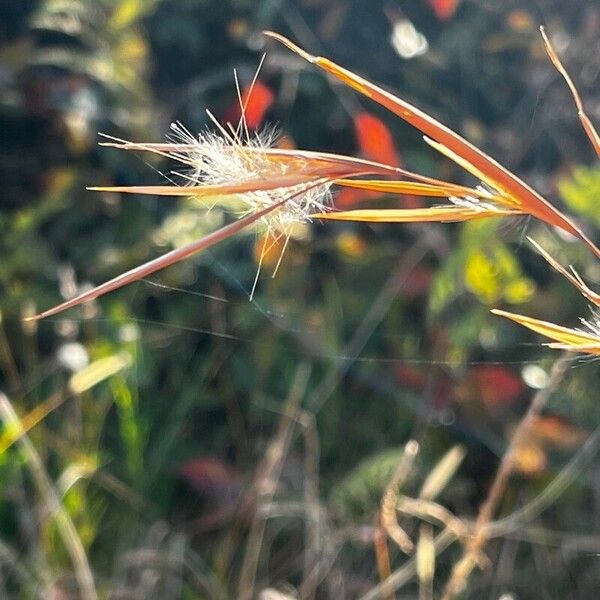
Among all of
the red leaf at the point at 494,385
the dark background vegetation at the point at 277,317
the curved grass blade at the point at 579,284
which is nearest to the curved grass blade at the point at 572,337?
the curved grass blade at the point at 579,284

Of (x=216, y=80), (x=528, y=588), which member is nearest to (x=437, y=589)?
(x=528, y=588)

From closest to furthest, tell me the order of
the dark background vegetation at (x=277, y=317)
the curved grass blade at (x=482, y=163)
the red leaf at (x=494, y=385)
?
the curved grass blade at (x=482, y=163)
the dark background vegetation at (x=277, y=317)
the red leaf at (x=494, y=385)

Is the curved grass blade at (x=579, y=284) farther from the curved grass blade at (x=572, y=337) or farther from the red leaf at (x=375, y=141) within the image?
the red leaf at (x=375, y=141)

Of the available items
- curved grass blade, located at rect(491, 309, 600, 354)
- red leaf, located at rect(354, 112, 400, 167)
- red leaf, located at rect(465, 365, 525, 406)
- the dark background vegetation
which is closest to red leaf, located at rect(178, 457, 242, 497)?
the dark background vegetation

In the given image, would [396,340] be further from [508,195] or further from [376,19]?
[508,195]

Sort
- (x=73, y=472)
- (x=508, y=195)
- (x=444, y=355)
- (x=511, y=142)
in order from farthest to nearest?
(x=511, y=142) → (x=444, y=355) → (x=73, y=472) → (x=508, y=195)

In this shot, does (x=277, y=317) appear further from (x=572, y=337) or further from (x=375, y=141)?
(x=572, y=337)

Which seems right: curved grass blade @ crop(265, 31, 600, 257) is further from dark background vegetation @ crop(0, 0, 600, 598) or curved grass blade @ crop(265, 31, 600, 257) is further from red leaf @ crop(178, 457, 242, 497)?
red leaf @ crop(178, 457, 242, 497)

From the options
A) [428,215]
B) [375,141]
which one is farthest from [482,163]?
[375,141]
